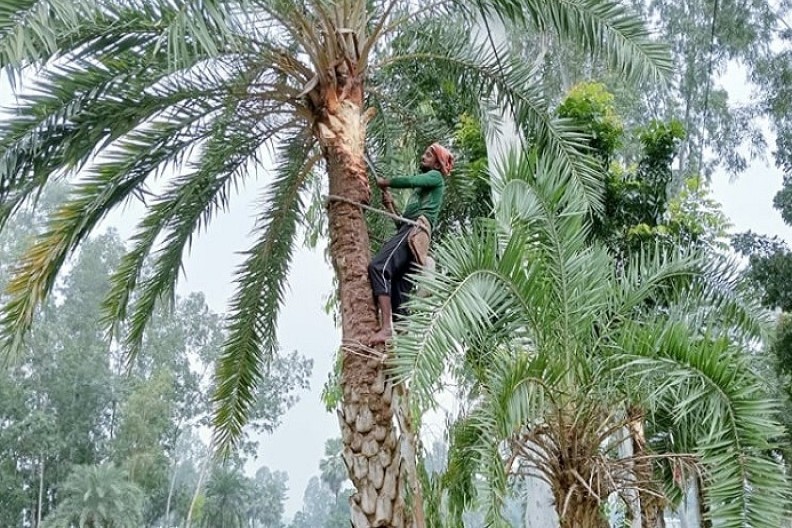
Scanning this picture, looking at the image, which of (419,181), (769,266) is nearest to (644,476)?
(419,181)

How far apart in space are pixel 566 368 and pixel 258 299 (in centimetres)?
263

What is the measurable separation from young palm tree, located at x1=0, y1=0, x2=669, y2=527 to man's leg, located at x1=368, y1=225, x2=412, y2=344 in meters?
0.07

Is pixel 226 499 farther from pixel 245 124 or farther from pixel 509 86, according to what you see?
pixel 509 86

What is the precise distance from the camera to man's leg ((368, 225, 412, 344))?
4223 mm

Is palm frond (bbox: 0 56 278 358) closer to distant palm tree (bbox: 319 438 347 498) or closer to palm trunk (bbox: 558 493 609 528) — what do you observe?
palm trunk (bbox: 558 493 609 528)

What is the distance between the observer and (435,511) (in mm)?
5121

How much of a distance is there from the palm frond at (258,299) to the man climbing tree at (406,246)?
1.37 meters

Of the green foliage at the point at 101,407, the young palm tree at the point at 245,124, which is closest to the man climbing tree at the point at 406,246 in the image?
the young palm tree at the point at 245,124

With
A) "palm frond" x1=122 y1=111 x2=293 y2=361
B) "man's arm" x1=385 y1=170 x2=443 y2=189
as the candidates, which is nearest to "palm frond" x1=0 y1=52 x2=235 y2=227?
"palm frond" x1=122 y1=111 x2=293 y2=361

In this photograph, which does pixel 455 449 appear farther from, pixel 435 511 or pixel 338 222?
pixel 338 222

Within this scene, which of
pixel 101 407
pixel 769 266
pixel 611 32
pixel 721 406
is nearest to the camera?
pixel 721 406

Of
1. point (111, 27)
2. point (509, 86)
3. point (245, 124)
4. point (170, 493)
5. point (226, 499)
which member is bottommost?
point (111, 27)

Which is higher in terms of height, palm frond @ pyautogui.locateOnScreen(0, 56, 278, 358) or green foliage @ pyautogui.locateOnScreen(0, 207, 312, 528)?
green foliage @ pyautogui.locateOnScreen(0, 207, 312, 528)

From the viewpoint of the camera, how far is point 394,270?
14.3 feet
